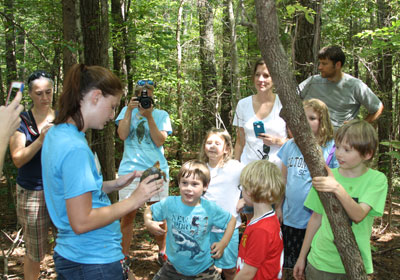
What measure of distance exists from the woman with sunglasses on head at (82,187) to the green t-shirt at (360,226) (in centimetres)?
120

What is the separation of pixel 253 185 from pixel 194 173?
575 millimetres

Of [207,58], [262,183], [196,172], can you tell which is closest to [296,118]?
[262,183]

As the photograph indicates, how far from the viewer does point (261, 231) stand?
211 cm

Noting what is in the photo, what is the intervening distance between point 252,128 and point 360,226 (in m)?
1.52

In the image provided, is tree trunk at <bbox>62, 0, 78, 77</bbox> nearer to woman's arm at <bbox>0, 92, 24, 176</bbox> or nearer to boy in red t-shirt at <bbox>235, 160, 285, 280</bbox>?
woman's arm at <bbox>0, 92, 24, 176</bbox>

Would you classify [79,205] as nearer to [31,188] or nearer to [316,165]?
[316,165]

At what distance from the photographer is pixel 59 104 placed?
5.86 ft

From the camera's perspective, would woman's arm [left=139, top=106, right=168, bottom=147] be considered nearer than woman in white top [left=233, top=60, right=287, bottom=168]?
No

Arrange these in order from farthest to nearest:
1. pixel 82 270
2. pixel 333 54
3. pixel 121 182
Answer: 1. pixel 333 54
2. pixel 121 182
3. pixel 82 270

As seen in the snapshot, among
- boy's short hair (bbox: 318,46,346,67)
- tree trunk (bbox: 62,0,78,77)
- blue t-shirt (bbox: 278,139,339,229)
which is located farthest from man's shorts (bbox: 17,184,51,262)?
boy's short hair (bbox: 318,46,346,67)

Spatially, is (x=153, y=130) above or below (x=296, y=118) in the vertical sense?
below

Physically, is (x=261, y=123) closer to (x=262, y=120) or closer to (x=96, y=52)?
(x=262, y=120)

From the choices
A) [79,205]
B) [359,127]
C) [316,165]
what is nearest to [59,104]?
[79,205]

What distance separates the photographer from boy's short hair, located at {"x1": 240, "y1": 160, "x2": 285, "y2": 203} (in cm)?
229
